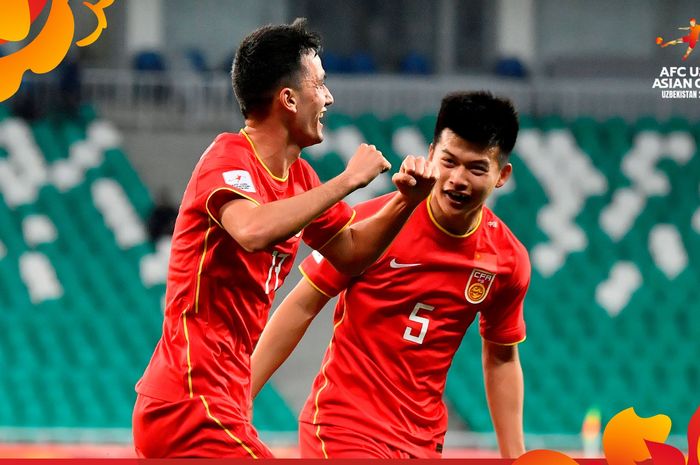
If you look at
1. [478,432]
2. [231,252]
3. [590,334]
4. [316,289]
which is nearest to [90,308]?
[478,432]

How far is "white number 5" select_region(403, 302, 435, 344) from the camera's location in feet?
12.4

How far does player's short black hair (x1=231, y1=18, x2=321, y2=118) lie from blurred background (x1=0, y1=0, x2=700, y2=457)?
20.8 feet

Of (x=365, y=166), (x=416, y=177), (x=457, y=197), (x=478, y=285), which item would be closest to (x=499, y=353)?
(x=478, y=285)

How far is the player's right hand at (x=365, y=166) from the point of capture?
10.0 feet

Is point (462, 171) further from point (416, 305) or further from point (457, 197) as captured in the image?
point (416, 305)

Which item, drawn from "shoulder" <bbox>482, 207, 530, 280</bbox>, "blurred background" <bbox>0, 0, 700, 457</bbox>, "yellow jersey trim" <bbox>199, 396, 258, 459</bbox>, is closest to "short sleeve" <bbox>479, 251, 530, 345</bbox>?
"shoulder" <bbox>482, 207, 530, 280</bbox>

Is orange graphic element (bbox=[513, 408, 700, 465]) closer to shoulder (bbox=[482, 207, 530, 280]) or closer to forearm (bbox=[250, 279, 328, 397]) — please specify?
shoulder (bbox=[482, 207, 530, 280])

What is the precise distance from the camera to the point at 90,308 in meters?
10.5

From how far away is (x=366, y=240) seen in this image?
11.3 ft

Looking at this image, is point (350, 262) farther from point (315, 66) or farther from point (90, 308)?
point (90, 308)

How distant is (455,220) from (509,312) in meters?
0.39

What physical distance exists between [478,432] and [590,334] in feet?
5.34

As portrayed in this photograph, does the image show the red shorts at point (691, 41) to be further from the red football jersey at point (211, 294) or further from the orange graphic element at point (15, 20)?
the red football jersey at point (211, 294)

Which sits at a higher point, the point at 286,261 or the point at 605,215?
the point at 286,261
